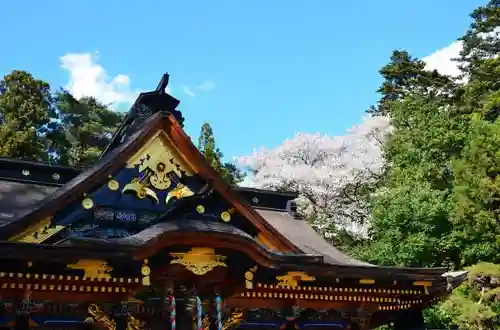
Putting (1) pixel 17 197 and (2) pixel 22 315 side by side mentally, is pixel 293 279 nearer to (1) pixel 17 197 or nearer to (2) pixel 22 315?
(2) pixel 22 315

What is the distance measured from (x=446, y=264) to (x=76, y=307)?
16782 millimetres

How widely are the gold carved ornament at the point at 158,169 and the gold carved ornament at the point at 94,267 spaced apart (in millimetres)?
1493

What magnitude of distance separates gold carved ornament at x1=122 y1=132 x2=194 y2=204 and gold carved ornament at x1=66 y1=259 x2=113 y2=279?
149 cm

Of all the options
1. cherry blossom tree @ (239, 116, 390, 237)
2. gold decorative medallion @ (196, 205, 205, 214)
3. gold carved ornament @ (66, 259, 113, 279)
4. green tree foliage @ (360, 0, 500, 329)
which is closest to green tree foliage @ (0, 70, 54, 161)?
cherry blossom tree @ (239, 116, 390, 237)

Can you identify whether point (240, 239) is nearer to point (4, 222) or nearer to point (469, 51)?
point (4, 222)

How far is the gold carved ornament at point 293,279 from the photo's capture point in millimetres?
8359

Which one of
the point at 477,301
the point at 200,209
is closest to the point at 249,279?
the point at 200,209

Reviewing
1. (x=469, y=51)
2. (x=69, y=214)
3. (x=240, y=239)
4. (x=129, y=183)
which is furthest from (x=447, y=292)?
(x=469, y=51)

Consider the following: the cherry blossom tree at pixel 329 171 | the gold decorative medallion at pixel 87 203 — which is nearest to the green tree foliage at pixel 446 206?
the cherry blossom tree at pixel 329 171

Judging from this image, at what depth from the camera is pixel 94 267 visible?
719 cm

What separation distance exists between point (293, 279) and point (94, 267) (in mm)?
2956

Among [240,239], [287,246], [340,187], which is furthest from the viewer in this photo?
[340,187]

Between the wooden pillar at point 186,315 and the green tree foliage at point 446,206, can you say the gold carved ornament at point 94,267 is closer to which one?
the wooden pillar at point 186,315

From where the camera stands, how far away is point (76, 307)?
25.2ft
